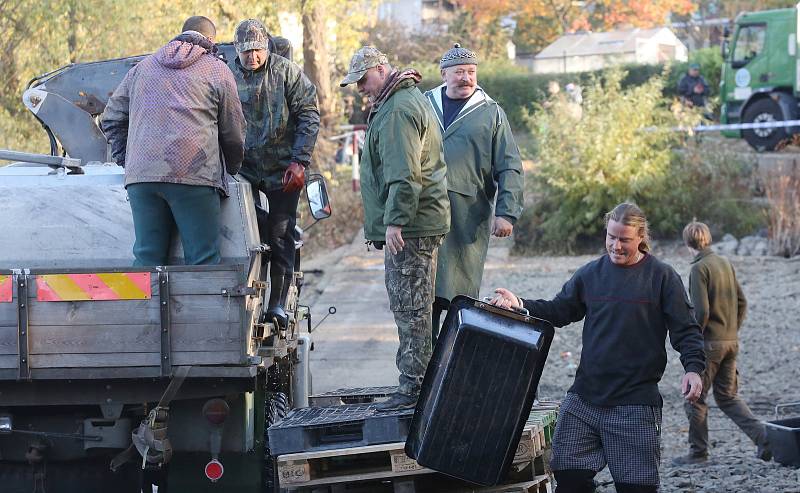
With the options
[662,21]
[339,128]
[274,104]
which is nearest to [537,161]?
[339,128]

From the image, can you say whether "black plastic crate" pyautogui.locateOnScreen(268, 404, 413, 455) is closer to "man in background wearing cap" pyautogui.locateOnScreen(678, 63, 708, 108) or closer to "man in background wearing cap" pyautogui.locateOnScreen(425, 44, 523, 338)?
"man in background wearing cap" pyautogui.locateOnScreen(425, 44, 523, 338)

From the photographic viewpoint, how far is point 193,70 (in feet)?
19.6

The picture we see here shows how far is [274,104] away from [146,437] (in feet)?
7.03

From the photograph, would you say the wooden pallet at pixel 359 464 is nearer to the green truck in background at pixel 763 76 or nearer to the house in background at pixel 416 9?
the green truck in background at pixel 763 76

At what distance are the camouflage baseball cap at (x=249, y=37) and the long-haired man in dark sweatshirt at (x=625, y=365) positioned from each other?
2.26 meters

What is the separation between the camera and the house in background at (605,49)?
43.6 meters

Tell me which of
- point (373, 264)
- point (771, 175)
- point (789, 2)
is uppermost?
point (789, 2)

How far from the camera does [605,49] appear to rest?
43.9m

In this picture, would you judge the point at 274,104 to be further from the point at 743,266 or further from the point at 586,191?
the point at 586,191

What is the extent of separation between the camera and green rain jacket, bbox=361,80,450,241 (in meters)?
5.59

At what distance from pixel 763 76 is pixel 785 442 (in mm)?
22331

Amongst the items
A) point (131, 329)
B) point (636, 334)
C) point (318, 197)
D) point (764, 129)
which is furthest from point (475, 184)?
point (764, 129)

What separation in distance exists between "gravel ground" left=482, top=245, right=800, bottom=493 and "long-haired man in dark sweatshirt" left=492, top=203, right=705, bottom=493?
151cm

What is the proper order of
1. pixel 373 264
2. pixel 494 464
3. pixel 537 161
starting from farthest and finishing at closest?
pixel 537 161
pixel 373 264
pixel 494 464
